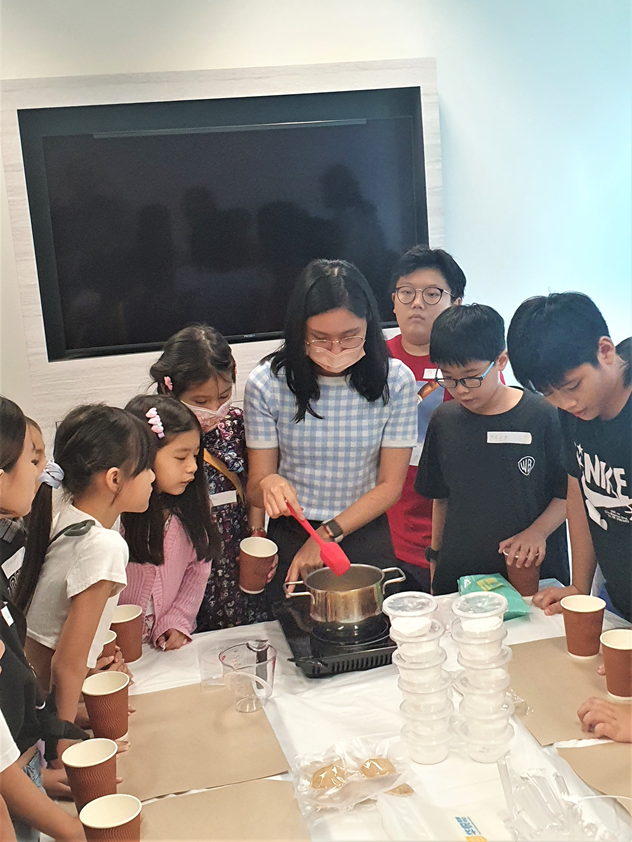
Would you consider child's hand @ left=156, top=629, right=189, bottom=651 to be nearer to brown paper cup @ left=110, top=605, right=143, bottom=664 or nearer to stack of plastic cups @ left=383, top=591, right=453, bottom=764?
brown paper cup @ left=110, top=605, right=143, bottom=664

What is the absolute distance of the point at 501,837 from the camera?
2.91 feet

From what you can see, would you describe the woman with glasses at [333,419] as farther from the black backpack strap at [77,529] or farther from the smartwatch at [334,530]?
the black backpack strap at [77,529]

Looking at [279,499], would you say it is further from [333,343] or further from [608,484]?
[608,484]

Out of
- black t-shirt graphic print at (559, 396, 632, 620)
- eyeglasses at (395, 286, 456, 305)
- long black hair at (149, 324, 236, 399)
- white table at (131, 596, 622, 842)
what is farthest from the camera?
eyeglasses at (395, 286, 456, 305)

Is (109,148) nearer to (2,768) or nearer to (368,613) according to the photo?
(368,613)

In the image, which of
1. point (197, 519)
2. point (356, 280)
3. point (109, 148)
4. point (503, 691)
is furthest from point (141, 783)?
point (109, 148)

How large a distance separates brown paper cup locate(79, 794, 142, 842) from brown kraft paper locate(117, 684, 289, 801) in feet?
0.32

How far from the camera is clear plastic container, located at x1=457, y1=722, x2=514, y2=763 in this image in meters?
1.03

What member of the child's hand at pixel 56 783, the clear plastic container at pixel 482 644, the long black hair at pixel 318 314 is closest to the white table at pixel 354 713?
the clear plastic container at pixel 482 644

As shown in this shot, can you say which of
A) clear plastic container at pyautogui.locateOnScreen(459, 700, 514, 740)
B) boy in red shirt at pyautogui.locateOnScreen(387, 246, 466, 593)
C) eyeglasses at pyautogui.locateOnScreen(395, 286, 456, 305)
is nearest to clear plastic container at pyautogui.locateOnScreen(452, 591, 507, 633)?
clear plastic container at pyautogui.locateOnScreen(459, 700, 514, 740)

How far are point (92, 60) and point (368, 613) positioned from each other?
234 centimetres

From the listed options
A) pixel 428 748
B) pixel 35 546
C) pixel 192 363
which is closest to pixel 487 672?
pixel 428 748

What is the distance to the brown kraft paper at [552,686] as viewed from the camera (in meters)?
1.08

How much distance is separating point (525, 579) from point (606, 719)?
19.8 inches
